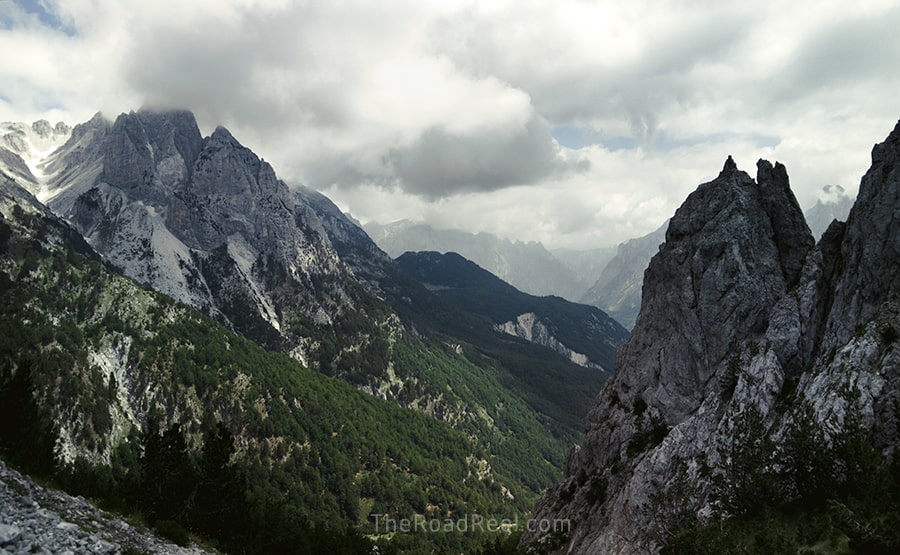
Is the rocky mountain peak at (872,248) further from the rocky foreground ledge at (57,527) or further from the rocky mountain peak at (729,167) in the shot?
the rocky foreground ledge at (57,527)

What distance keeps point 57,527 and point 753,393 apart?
63155mm

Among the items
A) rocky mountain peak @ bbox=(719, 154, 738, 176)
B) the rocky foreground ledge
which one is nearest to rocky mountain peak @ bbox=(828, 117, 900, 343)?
rocky mountain peak @ bbox=(719, 154, 738, 176)

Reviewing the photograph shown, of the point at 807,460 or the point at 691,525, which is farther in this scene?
the point at 691,525

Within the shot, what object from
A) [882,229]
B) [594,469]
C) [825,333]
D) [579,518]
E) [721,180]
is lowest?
[579,518]

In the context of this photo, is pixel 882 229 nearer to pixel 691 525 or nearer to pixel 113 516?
pixel 691 525

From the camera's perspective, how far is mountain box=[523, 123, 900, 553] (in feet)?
129

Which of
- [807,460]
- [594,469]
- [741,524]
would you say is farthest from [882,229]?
[594,469]

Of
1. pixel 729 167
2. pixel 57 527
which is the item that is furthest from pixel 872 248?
pixel 57 527

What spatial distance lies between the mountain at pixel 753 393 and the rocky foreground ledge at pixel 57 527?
4210 centimetres

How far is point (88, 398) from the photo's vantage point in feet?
601

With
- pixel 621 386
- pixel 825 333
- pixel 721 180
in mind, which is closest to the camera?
pixel 825 333

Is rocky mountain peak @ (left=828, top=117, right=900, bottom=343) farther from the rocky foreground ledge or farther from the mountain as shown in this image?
the rocky foreground ledge

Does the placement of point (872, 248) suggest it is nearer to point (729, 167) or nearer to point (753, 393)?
point (753, 393)

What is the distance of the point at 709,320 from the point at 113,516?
249 feet
